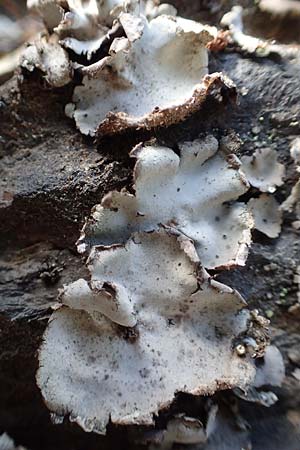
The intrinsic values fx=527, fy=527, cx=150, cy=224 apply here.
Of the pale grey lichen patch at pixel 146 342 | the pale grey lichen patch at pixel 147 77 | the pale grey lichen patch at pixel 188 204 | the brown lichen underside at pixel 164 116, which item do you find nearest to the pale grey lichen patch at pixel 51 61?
the pale grey lichen patch at pixel 147 77

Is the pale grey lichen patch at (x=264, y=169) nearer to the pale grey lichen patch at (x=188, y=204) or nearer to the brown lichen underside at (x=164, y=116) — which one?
the pale grey lichen patch at (x=188, y=204)

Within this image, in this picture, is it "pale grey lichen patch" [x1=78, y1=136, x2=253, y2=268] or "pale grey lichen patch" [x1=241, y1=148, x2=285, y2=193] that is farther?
"pale grey lichen patch" [x1=241, y1=148, x2=285, y2=193]

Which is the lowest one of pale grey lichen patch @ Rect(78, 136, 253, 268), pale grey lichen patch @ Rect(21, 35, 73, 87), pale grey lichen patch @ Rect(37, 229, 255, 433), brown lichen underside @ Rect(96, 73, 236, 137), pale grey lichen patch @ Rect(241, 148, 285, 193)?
pale grey lichen patch @ Rect(37, 229, 255, 433)

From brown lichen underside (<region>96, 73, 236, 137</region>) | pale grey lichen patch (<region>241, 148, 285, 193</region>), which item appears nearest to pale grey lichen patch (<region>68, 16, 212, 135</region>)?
brown lichen underside (<region>96, 73, 236, 137</region>)

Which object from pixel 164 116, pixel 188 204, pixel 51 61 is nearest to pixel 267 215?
pixel 188 204

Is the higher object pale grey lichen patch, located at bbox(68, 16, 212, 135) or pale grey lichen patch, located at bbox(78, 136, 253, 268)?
pale grey lichen patch, located at bbox(68, 16, 212, 135)

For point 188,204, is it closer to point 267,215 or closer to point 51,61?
point 267,215

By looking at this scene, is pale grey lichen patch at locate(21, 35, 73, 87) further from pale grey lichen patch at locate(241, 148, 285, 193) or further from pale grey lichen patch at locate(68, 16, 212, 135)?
pale grey lichen patch at locate(241, 148, 285, 193)
